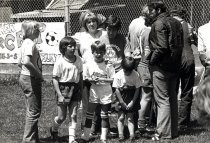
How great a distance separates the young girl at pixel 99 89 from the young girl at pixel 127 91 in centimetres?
17

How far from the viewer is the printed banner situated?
13320 millimetres

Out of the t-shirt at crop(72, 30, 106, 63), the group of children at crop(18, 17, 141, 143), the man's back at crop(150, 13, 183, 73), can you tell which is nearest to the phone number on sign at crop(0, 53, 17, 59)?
the t-shirt at crop(72, 30, 106, 63)

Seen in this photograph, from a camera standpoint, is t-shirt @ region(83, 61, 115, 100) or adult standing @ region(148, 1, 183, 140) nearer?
adult standing @ region(148, 1, 183, 140)

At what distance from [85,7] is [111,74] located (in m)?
10.8

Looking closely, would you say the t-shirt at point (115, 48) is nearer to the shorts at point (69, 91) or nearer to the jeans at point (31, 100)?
the shorts at point (69, 91)

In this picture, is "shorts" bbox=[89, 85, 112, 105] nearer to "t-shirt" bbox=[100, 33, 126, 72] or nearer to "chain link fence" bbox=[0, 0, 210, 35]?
"t-shirt" bbox=[100, 33, 126, 72]

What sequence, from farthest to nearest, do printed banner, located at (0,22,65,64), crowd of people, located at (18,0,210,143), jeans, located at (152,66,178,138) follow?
printed banner, located at (0,22,65,64) → jeans, located at (152,66,178,138) → crowd of people, located at (18,0,210,143)

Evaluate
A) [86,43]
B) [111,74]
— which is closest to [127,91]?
[111,74]

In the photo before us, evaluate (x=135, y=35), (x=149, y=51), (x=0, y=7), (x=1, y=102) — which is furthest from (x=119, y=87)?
(x=0, y=7)

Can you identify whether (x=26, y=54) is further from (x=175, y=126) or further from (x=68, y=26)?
(x=68, y=26)

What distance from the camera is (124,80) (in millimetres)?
7535

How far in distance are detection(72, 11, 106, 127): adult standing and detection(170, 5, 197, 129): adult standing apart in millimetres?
1473

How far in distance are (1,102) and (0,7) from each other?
26.4 feet

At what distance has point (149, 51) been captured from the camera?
7.59 metres
